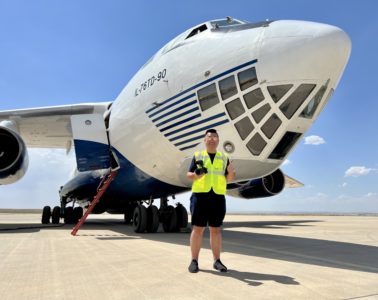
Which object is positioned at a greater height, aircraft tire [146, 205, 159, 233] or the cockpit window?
the cockpit window

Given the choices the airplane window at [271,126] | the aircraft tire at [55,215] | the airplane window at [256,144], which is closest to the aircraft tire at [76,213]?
the aircraft tire at [55,215]

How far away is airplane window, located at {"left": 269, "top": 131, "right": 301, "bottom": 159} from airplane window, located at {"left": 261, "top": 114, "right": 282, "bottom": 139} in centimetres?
24

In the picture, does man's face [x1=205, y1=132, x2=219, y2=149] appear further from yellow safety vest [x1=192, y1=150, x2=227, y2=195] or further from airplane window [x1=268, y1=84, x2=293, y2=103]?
airplane window [x1=268, y1=84, x2=293, y2=103]

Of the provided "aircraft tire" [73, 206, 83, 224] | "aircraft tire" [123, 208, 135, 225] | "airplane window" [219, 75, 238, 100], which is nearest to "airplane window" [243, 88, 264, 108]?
"airplane window" [219, 75, 238, 100]

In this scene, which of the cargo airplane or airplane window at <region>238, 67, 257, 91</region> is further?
airplane window at <region>238, 67, 257, 91</region>

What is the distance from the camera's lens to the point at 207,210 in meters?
4.11

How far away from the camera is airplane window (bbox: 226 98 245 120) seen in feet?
19.2

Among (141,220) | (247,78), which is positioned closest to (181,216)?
(141,220)

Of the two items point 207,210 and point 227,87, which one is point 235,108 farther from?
point 207,210

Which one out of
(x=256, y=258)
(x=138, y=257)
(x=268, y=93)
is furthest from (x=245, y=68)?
(x=138, y=257)

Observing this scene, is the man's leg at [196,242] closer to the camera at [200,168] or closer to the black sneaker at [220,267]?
the black sneaker at [220,267]

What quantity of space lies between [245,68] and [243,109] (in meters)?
0.63

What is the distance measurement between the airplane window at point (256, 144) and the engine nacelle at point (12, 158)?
6.87 m

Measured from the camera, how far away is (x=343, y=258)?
4918mm
